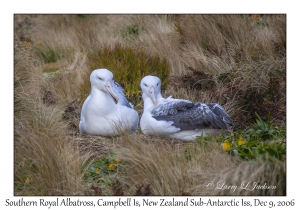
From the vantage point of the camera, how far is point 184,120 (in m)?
6.00

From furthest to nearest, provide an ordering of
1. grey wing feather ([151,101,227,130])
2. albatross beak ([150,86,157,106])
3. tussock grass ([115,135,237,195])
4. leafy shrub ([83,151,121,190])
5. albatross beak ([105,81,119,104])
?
albatross beak ([150,86,157,106]) → albatross beak ([105,81,119,104]) → grey wing feather ([151,101,227,130]) → leafy shrub ([83,151,121,190]) → tussock grass ([115,135,237,195])

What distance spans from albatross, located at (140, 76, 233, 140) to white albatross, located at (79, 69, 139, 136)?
23 cm

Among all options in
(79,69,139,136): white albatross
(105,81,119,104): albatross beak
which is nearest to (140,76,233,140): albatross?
(79,69,139,136): white albatross

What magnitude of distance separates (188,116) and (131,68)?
206cm

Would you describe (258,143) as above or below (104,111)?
below

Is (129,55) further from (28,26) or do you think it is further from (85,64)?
(28,26)

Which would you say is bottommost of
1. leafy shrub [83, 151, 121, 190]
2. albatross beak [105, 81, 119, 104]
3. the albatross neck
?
Result: leafy shrub [83, 151, 121, 190]

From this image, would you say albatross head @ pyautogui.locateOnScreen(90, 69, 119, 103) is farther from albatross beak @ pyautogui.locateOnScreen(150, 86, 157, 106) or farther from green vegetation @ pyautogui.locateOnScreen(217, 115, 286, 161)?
green vegetation @ pyautogui.locateOnScreen(217, 115, 286, 161)

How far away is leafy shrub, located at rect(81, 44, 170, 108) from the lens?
7.76 metres

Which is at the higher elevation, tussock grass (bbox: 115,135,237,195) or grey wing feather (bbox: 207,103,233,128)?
grey wing feather (bbox: 207,103,233,128)

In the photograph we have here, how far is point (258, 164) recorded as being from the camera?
4.39 metres

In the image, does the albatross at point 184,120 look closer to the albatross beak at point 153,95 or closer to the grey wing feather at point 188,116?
the grey wing feather at point 188,116

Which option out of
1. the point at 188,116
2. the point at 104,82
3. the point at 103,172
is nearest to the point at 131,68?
the point at 104,82

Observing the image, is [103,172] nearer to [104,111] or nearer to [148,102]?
[104,111]
